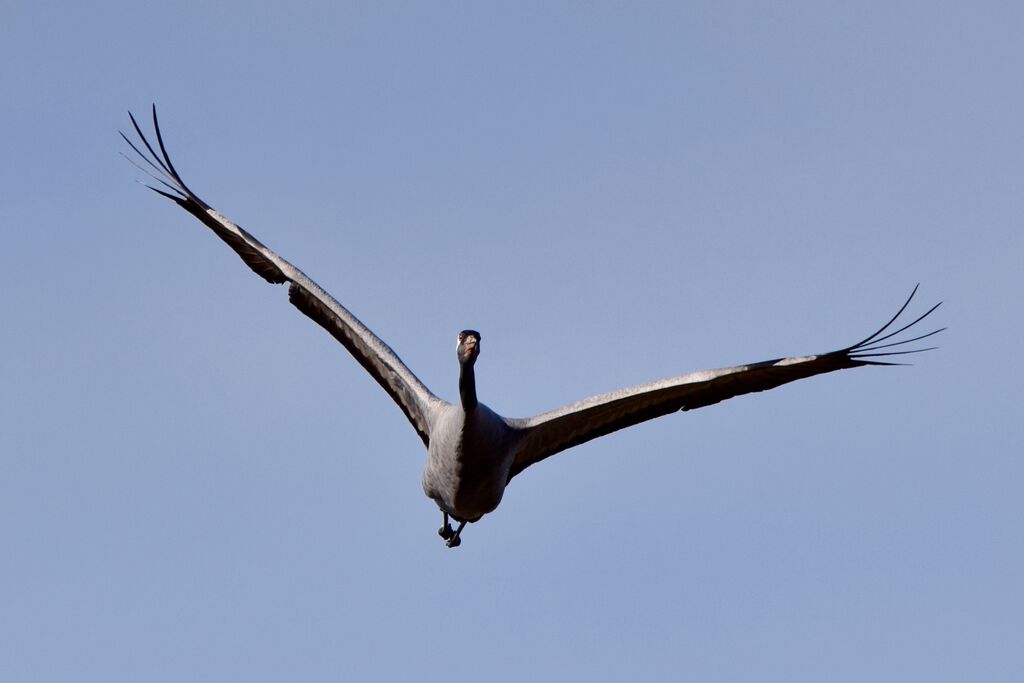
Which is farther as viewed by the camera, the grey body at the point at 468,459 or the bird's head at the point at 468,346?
the grey body at the point at 468,459

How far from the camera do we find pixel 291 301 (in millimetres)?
18531

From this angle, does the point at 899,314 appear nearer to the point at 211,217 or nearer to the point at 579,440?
the point at 579,440

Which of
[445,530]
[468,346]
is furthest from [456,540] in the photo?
[468,346]

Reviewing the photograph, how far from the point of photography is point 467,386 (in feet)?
55.6

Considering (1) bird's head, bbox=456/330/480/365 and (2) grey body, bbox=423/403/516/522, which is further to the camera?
(2) grey body, bbox=423/403/516/522

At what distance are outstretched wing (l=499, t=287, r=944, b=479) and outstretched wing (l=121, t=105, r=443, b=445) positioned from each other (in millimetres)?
1281

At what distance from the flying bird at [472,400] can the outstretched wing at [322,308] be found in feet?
0.04

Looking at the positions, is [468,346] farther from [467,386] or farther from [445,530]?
[445,530]

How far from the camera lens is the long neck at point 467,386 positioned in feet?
55.6

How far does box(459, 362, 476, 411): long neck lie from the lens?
17.0m

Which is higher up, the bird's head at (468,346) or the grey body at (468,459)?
the bird's head at (468,346)

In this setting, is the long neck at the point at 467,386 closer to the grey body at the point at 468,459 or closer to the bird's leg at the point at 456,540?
the grey body at the point at 468,459

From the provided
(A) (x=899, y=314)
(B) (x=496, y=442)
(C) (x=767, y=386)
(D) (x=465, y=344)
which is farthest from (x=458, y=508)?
(A) (x=899, y=314)

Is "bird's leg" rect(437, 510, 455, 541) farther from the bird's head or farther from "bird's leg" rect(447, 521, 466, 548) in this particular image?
the bird's head
